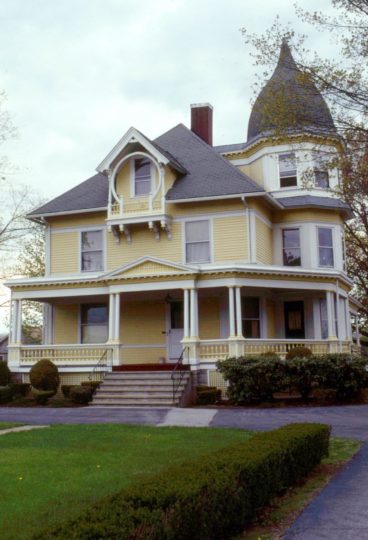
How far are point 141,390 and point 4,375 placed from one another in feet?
17.7

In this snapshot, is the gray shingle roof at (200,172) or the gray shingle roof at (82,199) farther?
the gray shingle roof at (82,199)

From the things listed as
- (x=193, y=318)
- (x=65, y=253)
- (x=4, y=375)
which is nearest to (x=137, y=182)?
(x=65, y=253)

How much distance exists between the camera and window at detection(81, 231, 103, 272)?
24406 mm

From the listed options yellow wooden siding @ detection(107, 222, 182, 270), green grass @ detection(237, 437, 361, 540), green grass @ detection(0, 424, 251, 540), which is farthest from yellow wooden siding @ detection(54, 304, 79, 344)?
green grass @ detection(237, 437, 361, 540)

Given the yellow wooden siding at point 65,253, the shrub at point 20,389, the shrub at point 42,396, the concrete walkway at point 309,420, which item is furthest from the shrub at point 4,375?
the yellow wooden siding at point 65,253

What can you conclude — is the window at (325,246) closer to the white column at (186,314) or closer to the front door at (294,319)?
the front door at (294,319)

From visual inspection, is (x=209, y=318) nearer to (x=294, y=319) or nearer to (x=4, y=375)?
(x=294, y=319)

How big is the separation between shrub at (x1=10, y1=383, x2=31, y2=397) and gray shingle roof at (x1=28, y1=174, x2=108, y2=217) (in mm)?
7241

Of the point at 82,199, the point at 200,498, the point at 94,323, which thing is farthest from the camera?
the point at 82,199

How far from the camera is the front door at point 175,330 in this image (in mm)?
22875

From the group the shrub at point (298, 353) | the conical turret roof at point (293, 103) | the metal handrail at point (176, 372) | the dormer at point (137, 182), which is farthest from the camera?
the dormer at point (137, 182)

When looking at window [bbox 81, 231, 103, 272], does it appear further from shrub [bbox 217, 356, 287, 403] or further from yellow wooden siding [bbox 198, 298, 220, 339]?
shrub [bbox 217, 356, 287, 403]

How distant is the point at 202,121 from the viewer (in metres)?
27.8

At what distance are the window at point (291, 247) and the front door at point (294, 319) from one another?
168cm
